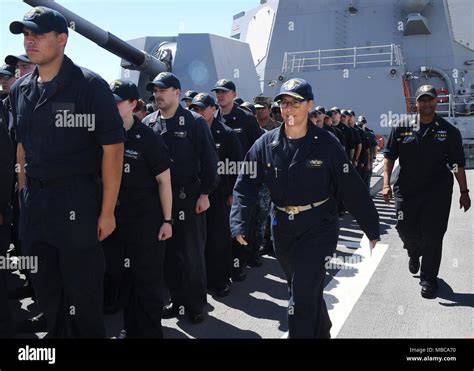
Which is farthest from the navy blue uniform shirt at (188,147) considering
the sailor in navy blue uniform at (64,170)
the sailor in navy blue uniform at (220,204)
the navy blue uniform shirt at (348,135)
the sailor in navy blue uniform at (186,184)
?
the navy blue uniform shirt at (348,135)

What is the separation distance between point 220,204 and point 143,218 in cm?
161

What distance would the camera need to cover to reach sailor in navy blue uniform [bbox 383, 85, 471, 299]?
4.56 meters

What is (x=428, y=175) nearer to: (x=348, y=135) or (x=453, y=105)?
(x=348, y=135)

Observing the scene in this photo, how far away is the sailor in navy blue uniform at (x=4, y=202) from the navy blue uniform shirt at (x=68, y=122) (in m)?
1.08

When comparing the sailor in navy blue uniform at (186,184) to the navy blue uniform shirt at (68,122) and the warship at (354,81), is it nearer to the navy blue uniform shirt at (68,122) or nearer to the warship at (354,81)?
the warship at (354,81)

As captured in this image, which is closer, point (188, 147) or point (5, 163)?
point (5, 163)

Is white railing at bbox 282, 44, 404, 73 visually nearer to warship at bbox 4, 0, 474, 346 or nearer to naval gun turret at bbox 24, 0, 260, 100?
warship at bbox 4, 0, 474, 346

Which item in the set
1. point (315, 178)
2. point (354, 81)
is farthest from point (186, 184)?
point (354, 81)

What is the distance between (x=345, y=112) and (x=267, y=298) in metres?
6.27

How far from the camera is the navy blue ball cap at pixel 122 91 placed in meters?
3.21

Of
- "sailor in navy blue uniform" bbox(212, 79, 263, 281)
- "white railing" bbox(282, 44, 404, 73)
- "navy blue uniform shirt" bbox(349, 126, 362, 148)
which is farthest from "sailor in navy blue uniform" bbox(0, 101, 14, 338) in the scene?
"white railing" bbox(282, 44, 404, 73)

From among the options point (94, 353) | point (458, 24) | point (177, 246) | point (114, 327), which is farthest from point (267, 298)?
point (458, 24)

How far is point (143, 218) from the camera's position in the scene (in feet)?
10.9

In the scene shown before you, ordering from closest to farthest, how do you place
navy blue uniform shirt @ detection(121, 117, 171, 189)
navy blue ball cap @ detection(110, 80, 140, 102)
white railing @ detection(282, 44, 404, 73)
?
1. navy blue ball cap @ detection(110, 80, 140, 102)
2. navy blue uniform shirt @ detection(121, 117, 171, 189)
3. white railing @ detection(282, 44, 404, 73)
